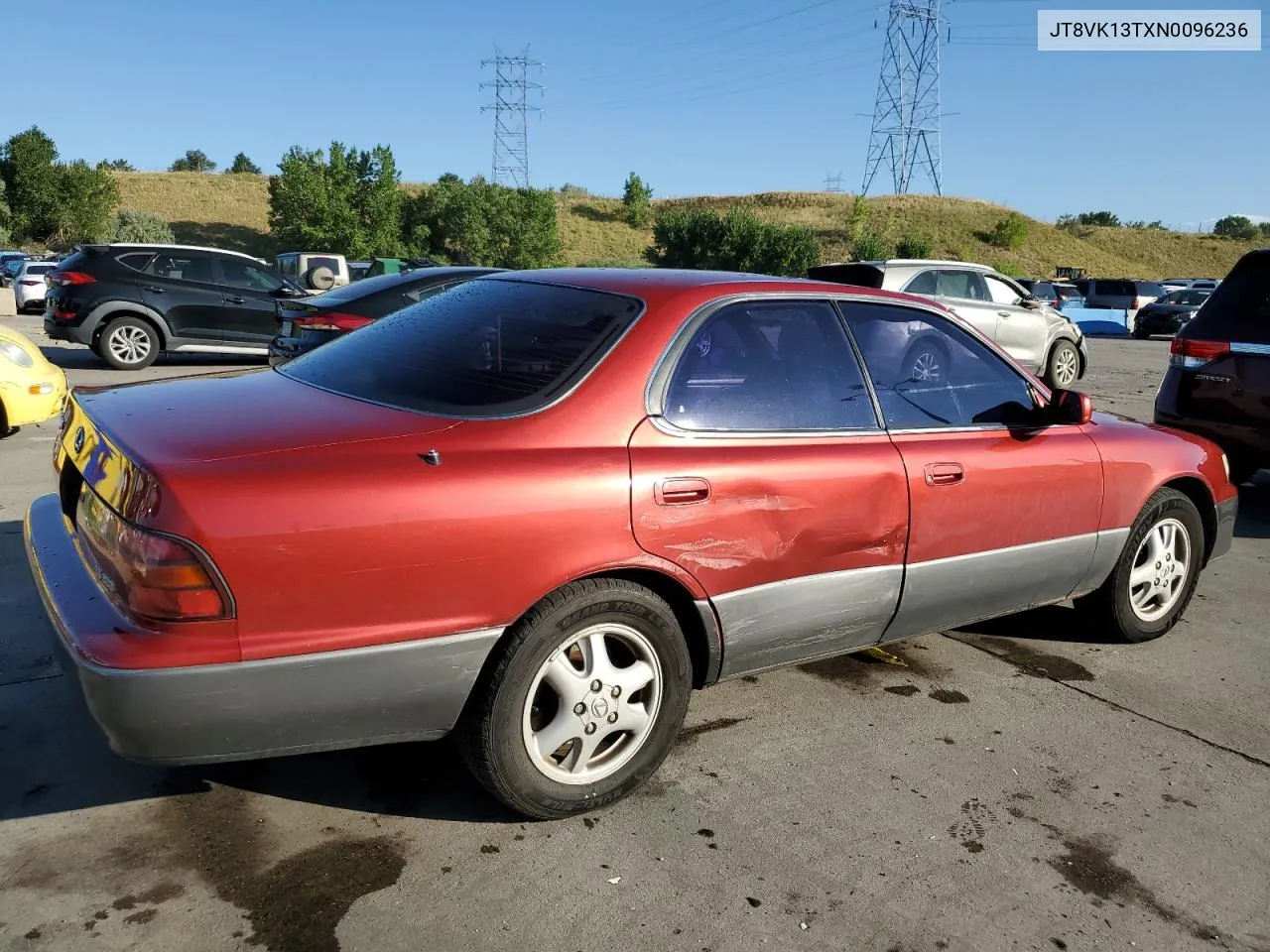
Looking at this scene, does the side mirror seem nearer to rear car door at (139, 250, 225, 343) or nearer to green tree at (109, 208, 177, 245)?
rear car door at (139, 250, 225, 343)

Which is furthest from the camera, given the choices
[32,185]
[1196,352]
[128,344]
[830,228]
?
[830,228]

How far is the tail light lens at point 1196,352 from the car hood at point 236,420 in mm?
5771

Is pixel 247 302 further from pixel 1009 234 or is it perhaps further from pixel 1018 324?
pixel 1009 234

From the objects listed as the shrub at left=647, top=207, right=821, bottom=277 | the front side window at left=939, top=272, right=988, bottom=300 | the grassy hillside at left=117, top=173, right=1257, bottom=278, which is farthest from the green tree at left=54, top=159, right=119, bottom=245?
the front side window at left=939, top=272, right=988, bottom=300

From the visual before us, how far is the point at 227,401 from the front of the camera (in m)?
2.91

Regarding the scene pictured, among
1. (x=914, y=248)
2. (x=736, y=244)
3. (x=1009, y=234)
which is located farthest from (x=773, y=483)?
(x=1009, y=234)

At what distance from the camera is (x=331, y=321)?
805 cm

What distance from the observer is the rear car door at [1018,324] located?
14.1m

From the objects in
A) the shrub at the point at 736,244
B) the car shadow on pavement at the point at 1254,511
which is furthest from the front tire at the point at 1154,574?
the shrub at the point at 736,244

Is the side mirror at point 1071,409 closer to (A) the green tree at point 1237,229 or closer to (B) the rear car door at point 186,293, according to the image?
(B) the rear car door at point 186,293

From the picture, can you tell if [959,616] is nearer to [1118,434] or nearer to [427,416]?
[1118,434]

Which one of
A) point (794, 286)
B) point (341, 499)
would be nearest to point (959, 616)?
point (794, 286)

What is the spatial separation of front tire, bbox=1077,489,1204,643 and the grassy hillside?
5944 centimetres

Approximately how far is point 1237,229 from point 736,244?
5872 centimetres
